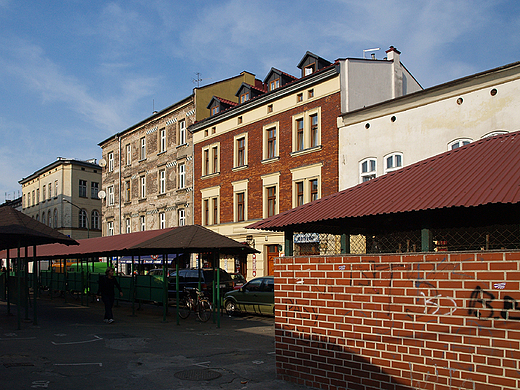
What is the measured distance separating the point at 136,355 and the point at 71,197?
55.7m

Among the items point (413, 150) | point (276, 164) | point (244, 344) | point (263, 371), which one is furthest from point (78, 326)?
point (276, 164)

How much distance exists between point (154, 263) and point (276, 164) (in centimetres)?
1543

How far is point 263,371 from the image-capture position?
886 cm

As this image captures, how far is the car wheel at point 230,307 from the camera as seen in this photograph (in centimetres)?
1933

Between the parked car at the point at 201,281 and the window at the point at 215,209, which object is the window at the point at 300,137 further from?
the parked car at the point at 201,281

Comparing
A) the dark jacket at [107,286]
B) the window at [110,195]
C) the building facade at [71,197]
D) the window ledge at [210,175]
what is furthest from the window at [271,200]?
the building facade at [71,197]

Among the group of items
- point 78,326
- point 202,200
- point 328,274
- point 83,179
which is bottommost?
point 78,326

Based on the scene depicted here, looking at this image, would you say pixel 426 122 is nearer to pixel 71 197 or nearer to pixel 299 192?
pixel 299 192

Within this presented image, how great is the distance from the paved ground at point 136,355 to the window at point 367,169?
1031 centimetres

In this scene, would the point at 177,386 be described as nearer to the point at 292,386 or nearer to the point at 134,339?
the point at 292,386

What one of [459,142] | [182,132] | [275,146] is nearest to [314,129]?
[275,146]

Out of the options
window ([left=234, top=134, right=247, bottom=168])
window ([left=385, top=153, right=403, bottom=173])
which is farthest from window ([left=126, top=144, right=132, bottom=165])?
window ([left=385, top=153, right=403, bottom=173])

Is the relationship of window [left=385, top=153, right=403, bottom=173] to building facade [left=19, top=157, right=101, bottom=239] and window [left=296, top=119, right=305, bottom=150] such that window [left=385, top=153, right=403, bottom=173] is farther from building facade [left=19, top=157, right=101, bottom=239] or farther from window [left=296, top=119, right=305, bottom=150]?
building facade [left=19, top=157, right=101, bottom=239]

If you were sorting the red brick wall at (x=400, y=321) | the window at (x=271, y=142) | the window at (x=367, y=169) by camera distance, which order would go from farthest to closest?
the window at (x=271, y=142) → the window at (x=367, y=169) → the red brick wall at (x=400, y=321)
